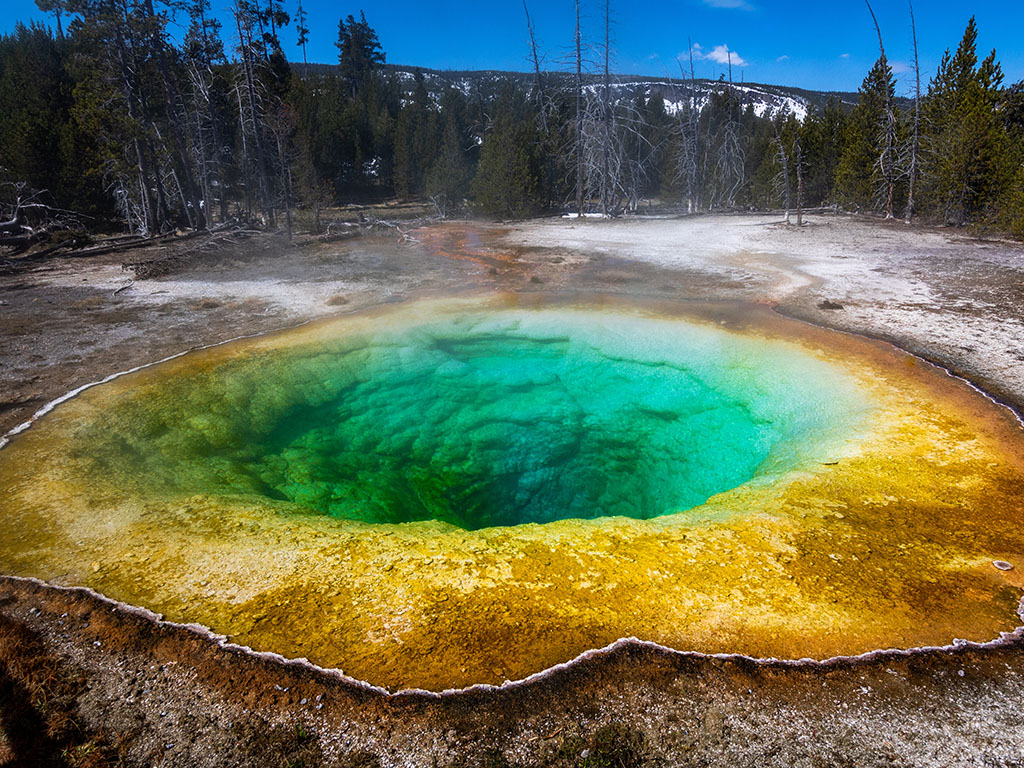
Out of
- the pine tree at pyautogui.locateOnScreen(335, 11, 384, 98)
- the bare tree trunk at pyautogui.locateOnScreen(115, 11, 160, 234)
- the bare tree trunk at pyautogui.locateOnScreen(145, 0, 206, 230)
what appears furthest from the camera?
the pine tree at pyautogui.locateOnScreen(335, 11, 384, 98)

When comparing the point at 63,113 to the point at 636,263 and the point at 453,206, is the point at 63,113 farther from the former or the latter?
the point at 636,263

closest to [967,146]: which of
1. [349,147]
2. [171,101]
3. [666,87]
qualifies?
[171,101]

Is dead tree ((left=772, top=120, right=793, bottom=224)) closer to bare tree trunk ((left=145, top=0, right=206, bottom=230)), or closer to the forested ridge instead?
the forested ridge

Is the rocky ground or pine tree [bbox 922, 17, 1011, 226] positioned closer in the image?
the rocky ground

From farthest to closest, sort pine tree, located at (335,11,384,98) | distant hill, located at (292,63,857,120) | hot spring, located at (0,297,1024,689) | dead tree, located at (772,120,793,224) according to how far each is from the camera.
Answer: distant hill, located at (292,63,857,120), pine tree, located at (335,11,384,98), dead tree, located at (772,120,793,224), hot spring, located at (0,297,1024,689)

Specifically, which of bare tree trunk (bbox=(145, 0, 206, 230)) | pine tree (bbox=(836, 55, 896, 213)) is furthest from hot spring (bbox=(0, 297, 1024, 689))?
pine tree (bbox=(836, 55, 896, 213))

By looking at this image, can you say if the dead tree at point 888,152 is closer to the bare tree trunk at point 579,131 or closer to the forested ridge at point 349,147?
the forested ridge at point 349,147

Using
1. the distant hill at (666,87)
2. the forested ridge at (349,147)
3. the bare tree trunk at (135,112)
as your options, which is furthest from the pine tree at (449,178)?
the distant hill at (666,87)
